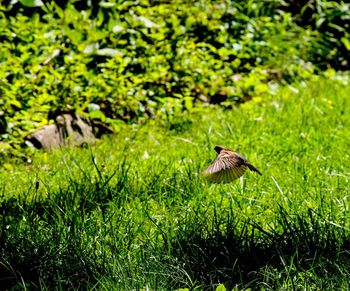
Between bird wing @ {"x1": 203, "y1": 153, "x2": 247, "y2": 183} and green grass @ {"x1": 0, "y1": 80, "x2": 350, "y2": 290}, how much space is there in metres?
0.27

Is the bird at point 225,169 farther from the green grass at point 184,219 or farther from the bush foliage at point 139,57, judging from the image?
the bush foliage at point 139,57

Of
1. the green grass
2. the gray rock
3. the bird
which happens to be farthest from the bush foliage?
the bird

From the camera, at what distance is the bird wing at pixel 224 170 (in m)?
3.29

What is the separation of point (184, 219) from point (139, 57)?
9.35 ft

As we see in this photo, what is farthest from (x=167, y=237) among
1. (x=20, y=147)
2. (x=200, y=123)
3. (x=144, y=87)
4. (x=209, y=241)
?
(x=144, y=87)

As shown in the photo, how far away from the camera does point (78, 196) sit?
393 centimetres

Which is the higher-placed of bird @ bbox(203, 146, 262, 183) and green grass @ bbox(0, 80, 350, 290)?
bird @ bbox(203, 146, 262, 183)

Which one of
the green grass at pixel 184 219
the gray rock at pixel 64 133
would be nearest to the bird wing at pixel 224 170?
the green grass at pixel 184 219

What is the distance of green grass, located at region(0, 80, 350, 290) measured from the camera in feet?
10.4

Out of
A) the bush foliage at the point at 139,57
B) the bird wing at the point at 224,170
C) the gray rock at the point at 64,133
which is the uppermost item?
the bird wing at the point at 224,170

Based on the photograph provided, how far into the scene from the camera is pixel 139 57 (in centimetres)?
636

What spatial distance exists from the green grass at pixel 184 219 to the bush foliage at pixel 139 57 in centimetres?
56

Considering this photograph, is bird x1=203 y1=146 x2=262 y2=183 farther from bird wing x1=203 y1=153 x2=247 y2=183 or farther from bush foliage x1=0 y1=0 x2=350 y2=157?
bush foliage x1=0 y1=0 x2=350 y2=157

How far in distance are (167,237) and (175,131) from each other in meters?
2.42
